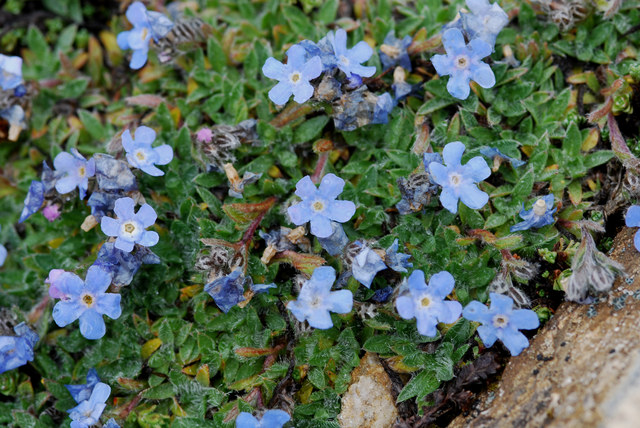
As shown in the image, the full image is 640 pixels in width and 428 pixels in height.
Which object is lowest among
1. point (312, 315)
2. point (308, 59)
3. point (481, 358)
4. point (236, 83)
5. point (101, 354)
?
point (101, 354)

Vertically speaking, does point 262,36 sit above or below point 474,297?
above

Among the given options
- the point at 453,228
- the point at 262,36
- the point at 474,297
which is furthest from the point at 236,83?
the point at 474,297

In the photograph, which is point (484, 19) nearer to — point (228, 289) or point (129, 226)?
point (228, 289)

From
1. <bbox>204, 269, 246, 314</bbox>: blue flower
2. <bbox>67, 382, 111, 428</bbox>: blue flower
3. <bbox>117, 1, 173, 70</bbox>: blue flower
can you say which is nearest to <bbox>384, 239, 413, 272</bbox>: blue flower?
<bbox>204, 269, 246, 314</bbox>: blue flower

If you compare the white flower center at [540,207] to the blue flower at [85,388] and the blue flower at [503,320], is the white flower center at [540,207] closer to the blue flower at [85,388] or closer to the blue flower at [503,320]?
the blue flower at [503,320]

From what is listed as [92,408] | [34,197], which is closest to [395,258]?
[92,408]

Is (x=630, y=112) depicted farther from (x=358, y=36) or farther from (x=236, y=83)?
(x=236, y=83)
